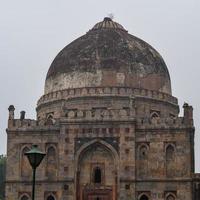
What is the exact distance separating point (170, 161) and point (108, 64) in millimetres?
7958

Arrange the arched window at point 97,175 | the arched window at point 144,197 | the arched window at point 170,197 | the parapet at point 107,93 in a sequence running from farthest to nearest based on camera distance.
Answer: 1. the parapet at point 107,93
2. the arched window at point 97,175
3. the arched window at point 144,197
4. the arched window at point 170,197

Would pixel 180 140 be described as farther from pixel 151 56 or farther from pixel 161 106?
pixel 151 56

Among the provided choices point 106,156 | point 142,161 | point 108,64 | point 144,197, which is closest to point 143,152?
point 142,161

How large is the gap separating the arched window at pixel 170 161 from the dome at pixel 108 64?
563 centimetres

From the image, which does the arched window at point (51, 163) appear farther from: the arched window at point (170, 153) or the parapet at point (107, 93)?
the arched window at point (170, 153)

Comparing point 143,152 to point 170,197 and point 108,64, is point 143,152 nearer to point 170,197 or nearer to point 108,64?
point 170,197

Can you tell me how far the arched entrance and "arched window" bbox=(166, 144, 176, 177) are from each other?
114 inches

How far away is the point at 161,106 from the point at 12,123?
31.5ft

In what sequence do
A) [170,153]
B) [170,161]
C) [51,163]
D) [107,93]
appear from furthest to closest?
[107,93] → [51,163] → [170,153] → [170,161]

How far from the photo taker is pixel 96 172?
114 ft

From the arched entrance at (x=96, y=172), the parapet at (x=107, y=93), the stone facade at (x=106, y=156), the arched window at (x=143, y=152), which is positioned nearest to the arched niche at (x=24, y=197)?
the stone facade at (x=106, y=156)

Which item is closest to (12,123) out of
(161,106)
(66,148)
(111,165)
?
(66,148)

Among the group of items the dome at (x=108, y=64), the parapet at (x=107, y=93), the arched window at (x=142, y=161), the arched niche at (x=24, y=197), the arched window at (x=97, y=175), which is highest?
the dome at (x=108, y=64)

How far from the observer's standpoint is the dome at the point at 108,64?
3859cm
